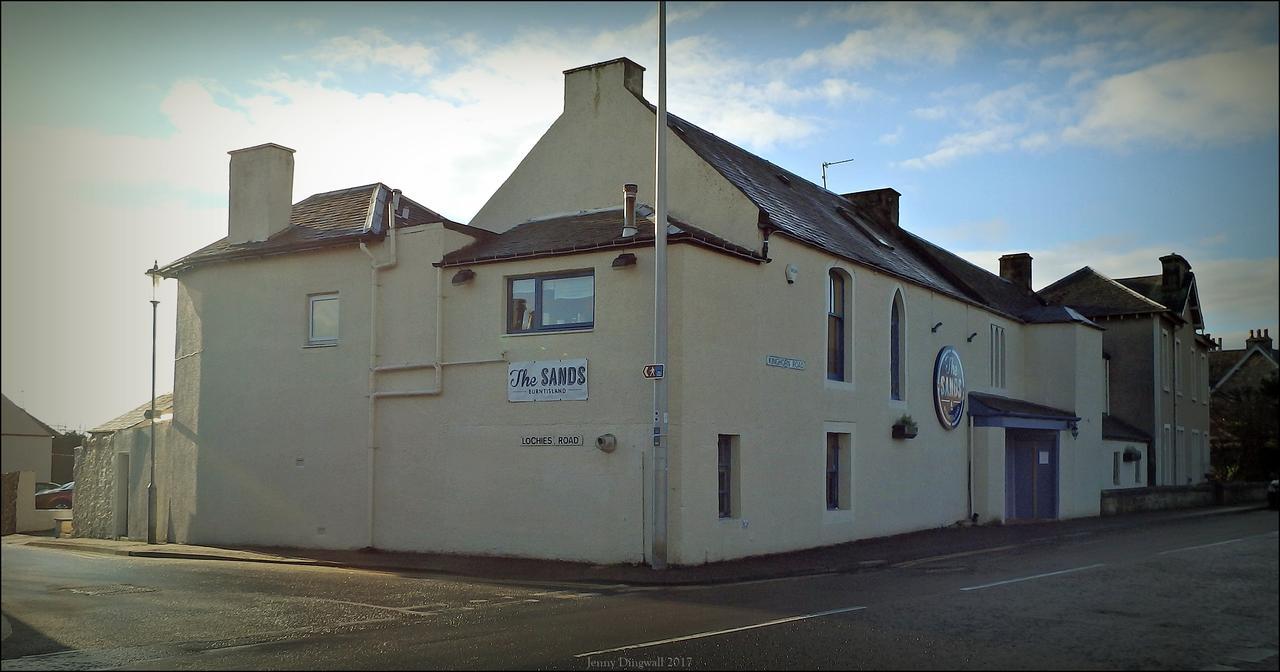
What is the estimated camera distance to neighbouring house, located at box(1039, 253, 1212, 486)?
40781mm

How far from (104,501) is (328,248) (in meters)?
9.13

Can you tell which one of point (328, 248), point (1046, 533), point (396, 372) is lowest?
point (1046, 533)

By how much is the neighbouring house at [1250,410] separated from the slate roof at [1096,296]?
30.6m

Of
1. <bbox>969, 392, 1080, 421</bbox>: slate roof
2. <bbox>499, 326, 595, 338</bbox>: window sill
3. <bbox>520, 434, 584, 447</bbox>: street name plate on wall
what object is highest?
<bbox>499, 326, 595, 338</bbox>: window sill

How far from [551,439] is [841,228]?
1021 centimetres

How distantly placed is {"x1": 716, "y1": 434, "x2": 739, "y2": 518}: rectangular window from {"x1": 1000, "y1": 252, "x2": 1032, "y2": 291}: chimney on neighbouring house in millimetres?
24944

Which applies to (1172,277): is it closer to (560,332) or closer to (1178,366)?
(1178,366)

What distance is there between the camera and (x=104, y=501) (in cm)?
2573

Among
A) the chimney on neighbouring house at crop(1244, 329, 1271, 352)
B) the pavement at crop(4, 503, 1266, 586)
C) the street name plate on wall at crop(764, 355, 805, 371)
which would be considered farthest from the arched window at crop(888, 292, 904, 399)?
the chimney on neighbouring house at crop(1244, 329, 1271, 352)

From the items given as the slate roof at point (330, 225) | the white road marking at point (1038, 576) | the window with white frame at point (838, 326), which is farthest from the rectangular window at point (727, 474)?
the slate roof at point (330, 225)

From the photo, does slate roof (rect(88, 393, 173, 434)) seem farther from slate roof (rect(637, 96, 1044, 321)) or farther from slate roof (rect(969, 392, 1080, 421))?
slate roof (rect(969, 392, 1080, 421))

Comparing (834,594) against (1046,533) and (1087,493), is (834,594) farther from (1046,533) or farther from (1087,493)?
(1087,493)

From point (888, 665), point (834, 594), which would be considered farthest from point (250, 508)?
point (888, 665)

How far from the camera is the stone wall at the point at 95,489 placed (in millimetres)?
25609
